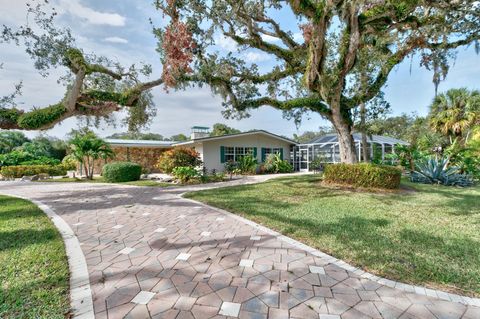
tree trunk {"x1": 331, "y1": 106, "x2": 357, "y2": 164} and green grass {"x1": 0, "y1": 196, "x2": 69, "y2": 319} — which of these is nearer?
green grass {"x1": 0, "y1": 196, "x2": 69, "y2": 319}

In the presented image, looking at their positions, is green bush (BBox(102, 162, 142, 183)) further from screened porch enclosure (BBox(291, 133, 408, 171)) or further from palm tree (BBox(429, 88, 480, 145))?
palm tree (BBox(429, 88, 480, 145))

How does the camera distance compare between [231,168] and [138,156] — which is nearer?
[231,168]

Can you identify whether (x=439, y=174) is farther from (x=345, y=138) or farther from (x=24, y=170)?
(x=24, y=170)

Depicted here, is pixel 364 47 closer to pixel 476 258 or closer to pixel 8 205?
pixel 476 258

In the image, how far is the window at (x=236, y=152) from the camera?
17.2 meters

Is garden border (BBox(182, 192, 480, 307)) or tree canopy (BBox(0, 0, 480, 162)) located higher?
tree canopy (BBox(0, 0, 480, 162))

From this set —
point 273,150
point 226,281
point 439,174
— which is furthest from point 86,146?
point 439,174

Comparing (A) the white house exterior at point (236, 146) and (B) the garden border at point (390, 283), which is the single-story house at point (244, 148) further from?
(B) the garden border at point (390, 283)

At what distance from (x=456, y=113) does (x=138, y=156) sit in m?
22.8

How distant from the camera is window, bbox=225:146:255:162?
17.2 meters

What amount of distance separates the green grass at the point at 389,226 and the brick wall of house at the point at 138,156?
510 inches

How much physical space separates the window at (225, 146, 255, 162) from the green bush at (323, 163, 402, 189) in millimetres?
9046

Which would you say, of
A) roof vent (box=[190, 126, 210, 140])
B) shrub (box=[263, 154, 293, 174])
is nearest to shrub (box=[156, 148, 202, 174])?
roof vent (box=[190, 126, 210, 140])

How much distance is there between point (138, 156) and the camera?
19094 millimetres
